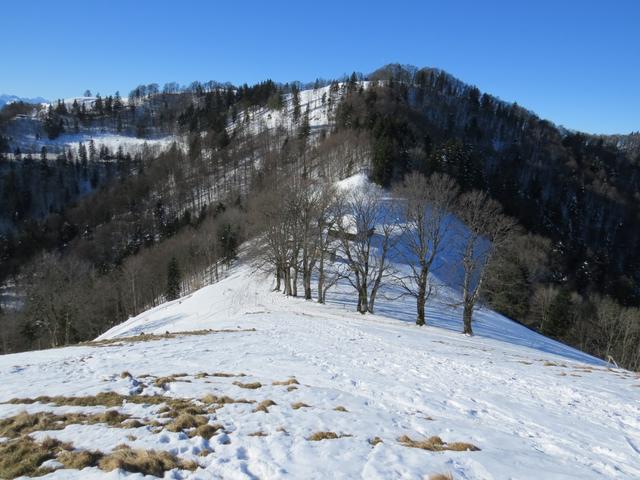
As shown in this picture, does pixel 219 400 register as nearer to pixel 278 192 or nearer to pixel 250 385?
pixel 250 385

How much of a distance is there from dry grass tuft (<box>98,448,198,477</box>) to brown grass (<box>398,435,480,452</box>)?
4062 millimetres

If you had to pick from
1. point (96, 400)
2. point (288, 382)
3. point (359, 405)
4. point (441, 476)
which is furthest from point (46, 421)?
point (441, 476)

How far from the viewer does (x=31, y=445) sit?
22.1ft

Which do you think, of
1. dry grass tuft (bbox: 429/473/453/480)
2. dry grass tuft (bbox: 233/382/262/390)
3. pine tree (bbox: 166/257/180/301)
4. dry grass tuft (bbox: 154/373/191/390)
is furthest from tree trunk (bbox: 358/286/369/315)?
pine tree (bbox: 166/257/180/301)

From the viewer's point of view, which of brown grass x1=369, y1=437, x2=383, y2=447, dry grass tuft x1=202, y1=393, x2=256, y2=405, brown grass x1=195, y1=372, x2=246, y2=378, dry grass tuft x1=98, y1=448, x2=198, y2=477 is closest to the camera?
dry grass tuft x1=98, y1=448, x2=198, y2=477

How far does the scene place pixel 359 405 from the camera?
32.1ft

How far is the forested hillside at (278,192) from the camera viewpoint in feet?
189

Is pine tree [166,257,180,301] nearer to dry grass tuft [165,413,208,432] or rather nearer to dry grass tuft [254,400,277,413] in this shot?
dry grass tuft [254,400,277,413]

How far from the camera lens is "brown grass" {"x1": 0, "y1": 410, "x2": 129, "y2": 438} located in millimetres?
7627

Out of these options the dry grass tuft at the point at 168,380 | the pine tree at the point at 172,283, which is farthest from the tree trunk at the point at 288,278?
the pine tree at the point at 172,283

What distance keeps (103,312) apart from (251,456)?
67510 mm

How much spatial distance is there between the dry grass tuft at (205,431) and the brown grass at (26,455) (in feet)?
7.10

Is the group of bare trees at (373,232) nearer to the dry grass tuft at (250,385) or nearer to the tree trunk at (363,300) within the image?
the tree trunk at (363,300)

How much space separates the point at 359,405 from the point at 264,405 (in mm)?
Result: 2507
